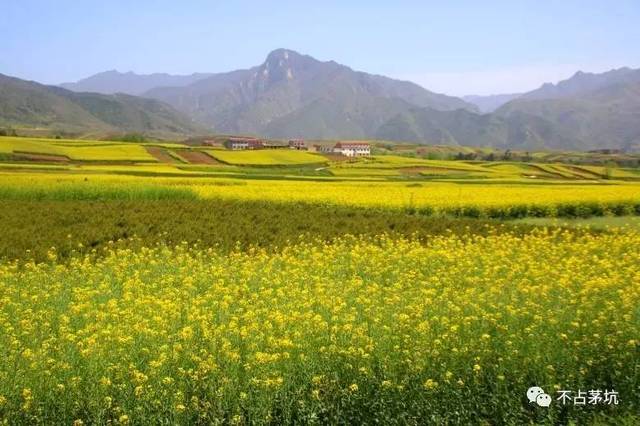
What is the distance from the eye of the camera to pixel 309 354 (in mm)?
7746

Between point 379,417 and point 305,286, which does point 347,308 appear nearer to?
point 305,286

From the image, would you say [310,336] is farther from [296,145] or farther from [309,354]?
[296,145]

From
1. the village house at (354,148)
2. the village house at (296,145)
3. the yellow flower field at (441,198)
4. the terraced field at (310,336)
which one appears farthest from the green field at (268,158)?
the village house at (354,148)

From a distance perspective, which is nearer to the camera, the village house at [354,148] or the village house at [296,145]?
the village house at [296,145]

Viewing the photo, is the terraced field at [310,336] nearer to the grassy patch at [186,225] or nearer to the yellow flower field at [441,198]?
the grassy patch at [186,225]

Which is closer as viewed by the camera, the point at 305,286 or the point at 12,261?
the point at 305,286

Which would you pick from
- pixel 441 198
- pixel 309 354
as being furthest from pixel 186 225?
pixel 441 198

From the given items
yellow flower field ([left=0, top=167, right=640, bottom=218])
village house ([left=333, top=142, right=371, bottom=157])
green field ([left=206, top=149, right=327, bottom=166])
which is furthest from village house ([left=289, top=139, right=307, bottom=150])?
yellow flower field ([left=0, top=167, right=640, bottom=218])

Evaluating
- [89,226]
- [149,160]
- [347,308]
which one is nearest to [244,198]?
[89,226]

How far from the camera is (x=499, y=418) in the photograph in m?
7.54

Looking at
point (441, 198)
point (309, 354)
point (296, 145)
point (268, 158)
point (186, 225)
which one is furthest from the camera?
point (296, 145)

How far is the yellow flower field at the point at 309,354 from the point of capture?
275 inches

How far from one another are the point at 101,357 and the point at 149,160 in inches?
2304

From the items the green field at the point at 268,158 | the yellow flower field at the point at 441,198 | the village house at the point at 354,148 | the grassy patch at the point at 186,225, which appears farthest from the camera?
the village house at the point at 354,148
